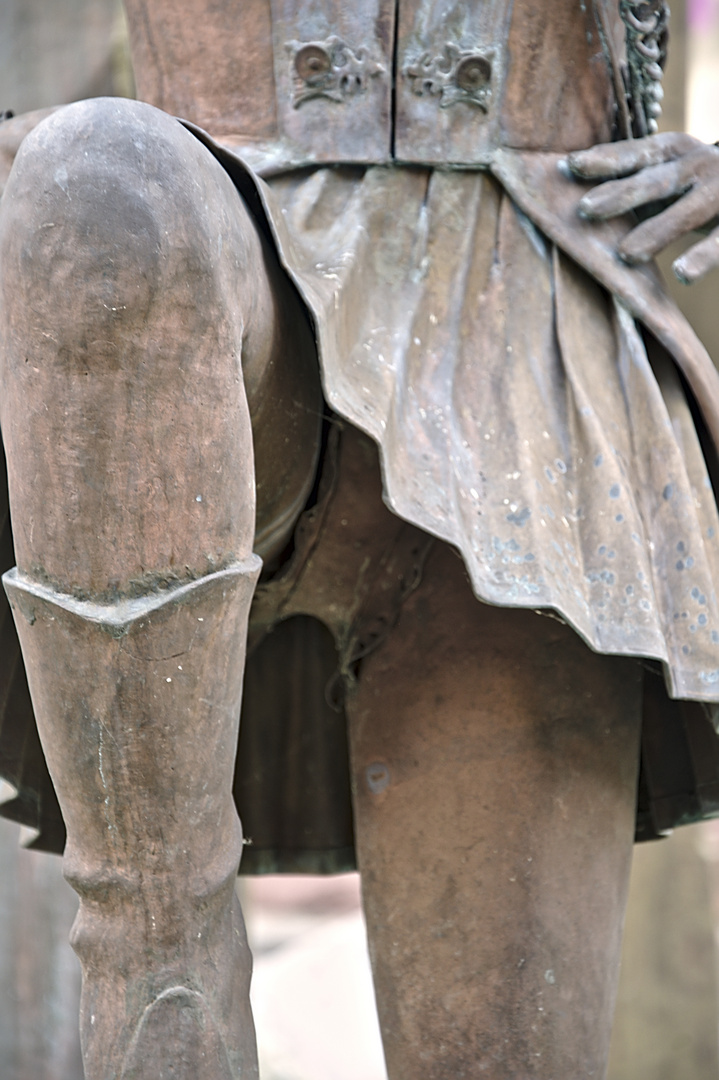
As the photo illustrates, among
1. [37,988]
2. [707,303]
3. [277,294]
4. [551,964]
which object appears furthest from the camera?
[707,303]

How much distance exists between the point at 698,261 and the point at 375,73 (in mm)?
323

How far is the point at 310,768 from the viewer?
1.71 m

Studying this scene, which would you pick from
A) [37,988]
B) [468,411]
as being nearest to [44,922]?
[37,988]

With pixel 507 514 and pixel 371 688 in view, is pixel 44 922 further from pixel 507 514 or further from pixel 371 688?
pixel 507 514

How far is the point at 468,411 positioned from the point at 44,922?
180 centimetres

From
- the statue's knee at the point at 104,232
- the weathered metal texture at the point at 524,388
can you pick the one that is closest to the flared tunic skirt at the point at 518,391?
the weathered metal texture at the point at 524,388

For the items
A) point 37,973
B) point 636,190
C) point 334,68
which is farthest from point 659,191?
point 37,973

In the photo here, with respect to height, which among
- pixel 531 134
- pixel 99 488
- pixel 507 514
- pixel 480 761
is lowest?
pixel 480 761

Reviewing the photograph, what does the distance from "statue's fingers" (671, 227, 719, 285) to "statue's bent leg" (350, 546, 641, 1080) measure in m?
0.32

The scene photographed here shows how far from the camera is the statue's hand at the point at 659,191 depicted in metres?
1.34

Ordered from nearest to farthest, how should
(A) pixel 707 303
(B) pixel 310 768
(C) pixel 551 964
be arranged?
(C) pixel 551 964 → (B) pixel 310 768 → (A) pixel 707 303

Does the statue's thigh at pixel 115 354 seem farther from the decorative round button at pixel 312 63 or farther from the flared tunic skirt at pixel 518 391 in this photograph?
the decorative round button at pixel 312 63

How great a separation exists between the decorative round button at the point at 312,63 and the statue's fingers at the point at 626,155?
0.74 ft

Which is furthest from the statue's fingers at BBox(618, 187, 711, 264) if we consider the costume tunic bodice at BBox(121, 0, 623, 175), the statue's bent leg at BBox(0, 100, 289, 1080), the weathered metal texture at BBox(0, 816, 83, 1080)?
the weathered metal texture at BBox(0, 816, 83, 1080)
